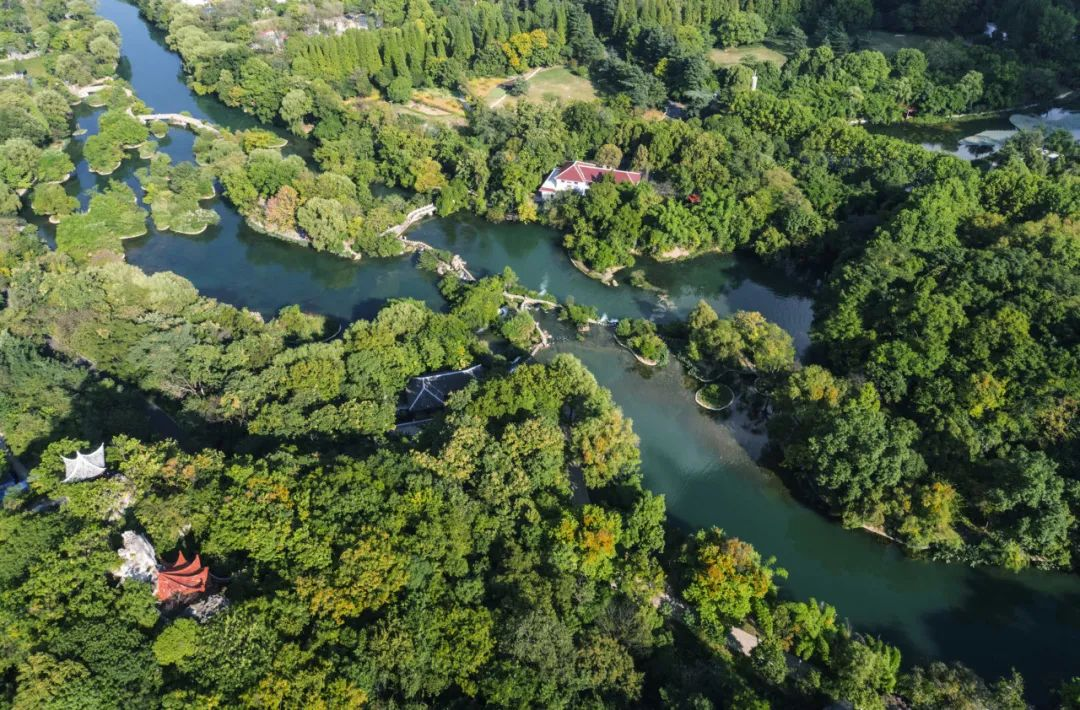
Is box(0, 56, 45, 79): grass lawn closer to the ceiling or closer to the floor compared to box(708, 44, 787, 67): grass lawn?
closer to the floor

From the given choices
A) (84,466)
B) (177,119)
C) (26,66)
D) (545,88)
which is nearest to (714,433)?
(84,466)

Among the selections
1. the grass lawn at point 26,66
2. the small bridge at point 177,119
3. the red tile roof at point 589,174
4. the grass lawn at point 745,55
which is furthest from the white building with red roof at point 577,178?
the grass lawn at point 26,66

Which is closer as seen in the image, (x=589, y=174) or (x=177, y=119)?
(x=589, y=174)

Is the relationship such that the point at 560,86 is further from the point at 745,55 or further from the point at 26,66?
the point at 26,66

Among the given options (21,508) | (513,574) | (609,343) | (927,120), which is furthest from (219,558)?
(927,120)

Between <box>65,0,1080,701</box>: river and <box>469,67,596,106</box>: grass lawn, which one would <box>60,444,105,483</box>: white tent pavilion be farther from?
<box>469,67,596,106</box>: grass lawn

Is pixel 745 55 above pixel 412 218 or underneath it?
above

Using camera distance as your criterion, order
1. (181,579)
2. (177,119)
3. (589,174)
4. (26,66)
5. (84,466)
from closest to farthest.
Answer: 1. (181,579)
2. (84,466)
3. (589,174)
4. (177,119)
5. (26,66)

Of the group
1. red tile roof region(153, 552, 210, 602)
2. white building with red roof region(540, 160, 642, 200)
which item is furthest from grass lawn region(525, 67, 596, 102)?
red tile roof region(153, 552, 210, 602)
